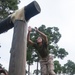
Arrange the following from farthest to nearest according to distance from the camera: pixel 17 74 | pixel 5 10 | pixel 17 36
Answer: pixel 5 10 < pixel 17 36 < pixel 17 74

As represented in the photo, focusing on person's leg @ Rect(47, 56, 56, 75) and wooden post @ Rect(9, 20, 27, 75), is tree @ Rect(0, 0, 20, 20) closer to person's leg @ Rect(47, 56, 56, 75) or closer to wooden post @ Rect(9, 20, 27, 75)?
person's leg @ Rect(47, 56, 56, 75)

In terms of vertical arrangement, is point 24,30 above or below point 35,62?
below

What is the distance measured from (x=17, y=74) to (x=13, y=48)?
38 centimetres

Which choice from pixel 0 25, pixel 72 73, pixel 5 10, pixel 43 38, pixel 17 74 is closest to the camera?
pixel 17 74

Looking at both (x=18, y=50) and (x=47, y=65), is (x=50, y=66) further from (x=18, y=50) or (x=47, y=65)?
(x=18, y=50)

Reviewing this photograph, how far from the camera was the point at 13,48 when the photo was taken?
3271 mm

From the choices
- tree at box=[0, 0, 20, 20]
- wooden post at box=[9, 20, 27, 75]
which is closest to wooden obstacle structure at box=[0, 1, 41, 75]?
wooden post at box=[9, 20, 27, 75]

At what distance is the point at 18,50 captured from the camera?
321cm

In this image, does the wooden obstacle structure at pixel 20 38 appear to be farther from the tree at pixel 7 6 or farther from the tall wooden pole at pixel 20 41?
the tree at pixel 7 6

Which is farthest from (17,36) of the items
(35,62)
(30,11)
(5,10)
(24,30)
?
(35,62)

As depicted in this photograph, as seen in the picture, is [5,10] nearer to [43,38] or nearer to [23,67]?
[43,38]

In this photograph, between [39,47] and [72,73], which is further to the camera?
[72,73]

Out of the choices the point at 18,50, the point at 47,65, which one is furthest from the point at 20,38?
the point at 47,65

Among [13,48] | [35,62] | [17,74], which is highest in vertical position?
[35,62]
